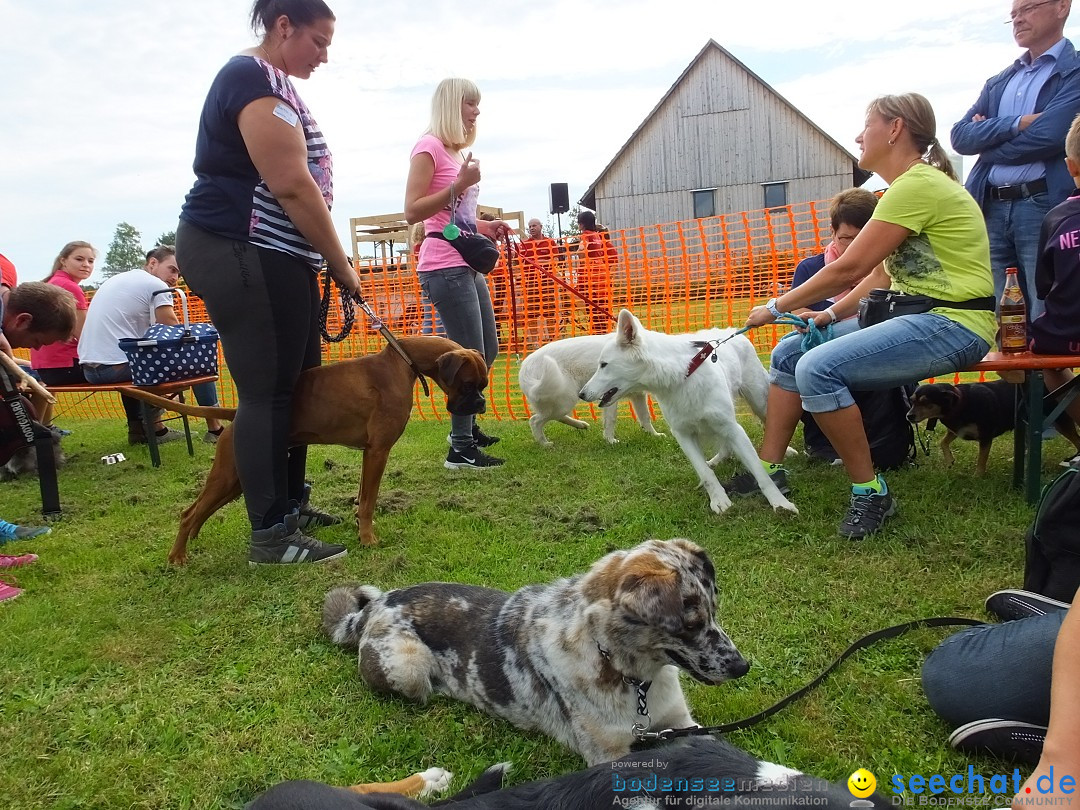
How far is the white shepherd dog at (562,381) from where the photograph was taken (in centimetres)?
626

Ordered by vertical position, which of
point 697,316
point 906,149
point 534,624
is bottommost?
point 534,624

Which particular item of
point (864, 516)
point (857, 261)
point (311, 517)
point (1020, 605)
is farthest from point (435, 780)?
point (857, 261)

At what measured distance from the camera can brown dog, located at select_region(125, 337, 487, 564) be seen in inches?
152

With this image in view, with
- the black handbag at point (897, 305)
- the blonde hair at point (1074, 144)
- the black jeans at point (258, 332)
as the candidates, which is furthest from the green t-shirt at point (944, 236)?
the black jeans at point (258, 332)

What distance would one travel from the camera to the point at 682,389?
4.45 metres

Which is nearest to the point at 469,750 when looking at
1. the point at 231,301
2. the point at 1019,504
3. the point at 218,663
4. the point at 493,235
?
the point at 218,663

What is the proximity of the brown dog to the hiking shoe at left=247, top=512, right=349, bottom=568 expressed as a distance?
30cm

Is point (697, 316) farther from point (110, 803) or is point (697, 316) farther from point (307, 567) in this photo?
point (110, 803)

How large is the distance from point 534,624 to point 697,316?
7058mm

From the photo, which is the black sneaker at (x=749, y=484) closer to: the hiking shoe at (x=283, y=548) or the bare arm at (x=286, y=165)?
the hiking shoe at (x=283, y=548)

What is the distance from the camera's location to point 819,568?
3.25m

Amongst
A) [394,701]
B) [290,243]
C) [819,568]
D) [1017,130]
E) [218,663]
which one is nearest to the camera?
[394,701]

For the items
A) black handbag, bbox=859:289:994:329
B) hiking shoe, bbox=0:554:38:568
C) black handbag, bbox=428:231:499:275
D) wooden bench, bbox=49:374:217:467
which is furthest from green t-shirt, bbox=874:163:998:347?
wooden bench, bbox=49:374:217:467

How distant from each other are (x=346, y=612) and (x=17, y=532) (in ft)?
10.1
